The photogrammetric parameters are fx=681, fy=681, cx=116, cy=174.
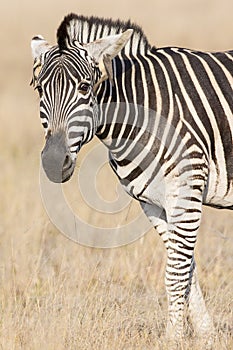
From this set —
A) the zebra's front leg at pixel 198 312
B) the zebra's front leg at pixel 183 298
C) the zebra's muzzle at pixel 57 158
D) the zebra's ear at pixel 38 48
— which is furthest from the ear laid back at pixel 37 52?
the zebra's front leg at pixel 198 312

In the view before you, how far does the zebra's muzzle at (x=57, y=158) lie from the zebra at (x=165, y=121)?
28 cm

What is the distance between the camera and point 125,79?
17.3 ft

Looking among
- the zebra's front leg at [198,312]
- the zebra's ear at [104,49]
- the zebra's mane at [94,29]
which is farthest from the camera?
the zebra's front leg at [198,312]

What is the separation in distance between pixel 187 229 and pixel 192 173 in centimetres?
44

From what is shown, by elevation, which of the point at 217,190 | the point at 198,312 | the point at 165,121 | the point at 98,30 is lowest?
the point at 198,312

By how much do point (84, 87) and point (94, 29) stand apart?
2.56 feet

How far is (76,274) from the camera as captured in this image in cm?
667

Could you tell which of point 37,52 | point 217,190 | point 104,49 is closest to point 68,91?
point 104,49

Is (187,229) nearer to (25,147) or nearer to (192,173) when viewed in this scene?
(192,173)

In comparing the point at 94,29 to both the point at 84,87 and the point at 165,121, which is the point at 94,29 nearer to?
the point at 84,87

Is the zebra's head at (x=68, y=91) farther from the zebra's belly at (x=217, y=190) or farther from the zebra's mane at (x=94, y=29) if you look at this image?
the zebra's belly at (x=217, y=190)

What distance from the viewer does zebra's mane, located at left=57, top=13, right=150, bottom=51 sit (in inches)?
202

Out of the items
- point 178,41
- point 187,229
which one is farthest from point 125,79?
point 178,41

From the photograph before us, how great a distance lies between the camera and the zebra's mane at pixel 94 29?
5129 mm
